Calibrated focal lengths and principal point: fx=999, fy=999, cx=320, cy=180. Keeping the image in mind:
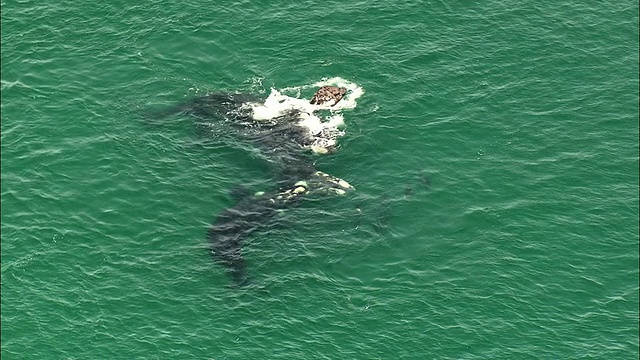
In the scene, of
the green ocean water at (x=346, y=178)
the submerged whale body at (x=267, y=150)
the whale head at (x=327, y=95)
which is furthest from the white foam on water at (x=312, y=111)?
the green ocean water at (x=346, y=178)

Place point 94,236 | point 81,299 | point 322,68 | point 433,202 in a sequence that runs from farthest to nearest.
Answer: point 322,68, point 433,202, point 94,236, point 81,299

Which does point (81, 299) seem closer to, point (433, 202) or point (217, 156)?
point (217, 156)

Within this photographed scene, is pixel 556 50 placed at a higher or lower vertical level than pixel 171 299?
higher

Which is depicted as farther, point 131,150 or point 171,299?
point 131,150

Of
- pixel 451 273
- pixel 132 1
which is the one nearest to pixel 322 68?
pixel 132 1

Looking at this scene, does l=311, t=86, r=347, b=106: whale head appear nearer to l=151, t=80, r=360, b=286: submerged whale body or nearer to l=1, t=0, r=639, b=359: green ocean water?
l=151, t=80, r=360, b=286: submerged whale body

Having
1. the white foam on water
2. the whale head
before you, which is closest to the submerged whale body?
the whale head
